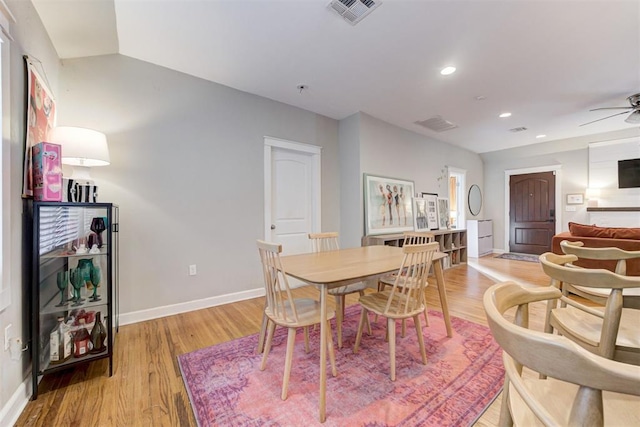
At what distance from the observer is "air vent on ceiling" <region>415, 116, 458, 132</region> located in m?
4.35

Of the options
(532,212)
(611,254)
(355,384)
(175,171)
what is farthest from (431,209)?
(175,171)

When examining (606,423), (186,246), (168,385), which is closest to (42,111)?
(186,246)

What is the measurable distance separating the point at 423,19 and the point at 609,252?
6.66 ft

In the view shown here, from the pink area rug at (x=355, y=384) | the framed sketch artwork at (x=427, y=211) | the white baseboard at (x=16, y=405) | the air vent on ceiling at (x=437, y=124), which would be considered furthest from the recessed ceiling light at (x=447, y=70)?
the white baseboard at (x=16, y=405)

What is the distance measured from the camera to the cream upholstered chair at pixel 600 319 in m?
0.92

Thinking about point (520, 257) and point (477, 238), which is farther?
point (477, 238)

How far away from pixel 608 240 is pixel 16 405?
5.41 metres

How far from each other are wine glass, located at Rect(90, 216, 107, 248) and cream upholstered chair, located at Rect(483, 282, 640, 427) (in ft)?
7.75

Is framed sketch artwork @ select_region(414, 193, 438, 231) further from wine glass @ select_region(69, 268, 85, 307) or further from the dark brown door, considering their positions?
wine glass @ select_region(69, 268, 85, 307)

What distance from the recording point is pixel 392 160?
4.52m

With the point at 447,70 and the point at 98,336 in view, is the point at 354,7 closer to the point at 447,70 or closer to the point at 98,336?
the point at 447,70

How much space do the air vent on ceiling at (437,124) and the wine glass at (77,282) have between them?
4688 millimetres

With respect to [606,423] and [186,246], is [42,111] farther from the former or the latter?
[606,423]

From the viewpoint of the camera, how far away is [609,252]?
147 centimetres
